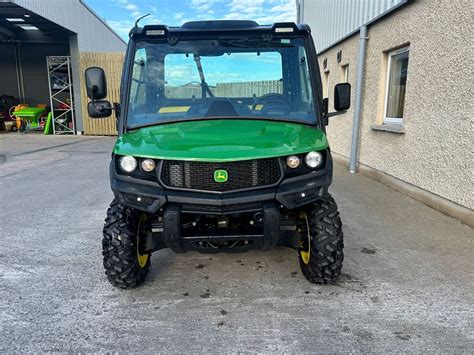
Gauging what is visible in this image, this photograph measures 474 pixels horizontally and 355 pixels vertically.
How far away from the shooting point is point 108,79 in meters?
17.2

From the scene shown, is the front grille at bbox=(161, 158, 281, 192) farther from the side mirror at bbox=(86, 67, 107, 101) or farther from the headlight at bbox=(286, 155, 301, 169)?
the side mirror at bbox=(86, 67, 107, 101)

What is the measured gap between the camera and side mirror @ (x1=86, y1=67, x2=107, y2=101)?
3.24 m

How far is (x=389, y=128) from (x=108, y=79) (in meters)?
14.6

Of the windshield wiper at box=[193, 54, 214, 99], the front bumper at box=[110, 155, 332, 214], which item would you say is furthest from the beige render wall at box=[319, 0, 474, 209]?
the windshield wiper at box=[193, 54, 214, 99]

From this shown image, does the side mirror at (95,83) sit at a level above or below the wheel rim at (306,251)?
above

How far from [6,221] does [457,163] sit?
6.19 m

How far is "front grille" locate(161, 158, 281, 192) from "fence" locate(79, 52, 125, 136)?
15177mm

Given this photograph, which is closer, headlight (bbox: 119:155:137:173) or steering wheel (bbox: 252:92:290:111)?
headlight (bbox: 119:155:137:173)

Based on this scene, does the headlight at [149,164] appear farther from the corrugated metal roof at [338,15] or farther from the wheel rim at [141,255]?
the corrugated metal roof at [338,15]

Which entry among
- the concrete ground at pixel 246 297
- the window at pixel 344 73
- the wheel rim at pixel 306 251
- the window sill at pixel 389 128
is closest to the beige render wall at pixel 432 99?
the window sill at pixel 389 128

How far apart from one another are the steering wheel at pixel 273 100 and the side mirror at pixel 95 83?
4.70ft

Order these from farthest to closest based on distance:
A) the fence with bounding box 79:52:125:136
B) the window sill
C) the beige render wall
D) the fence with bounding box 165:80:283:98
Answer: the fence with bounding box 79:52:125:136, the window sill, the beige render wall, the fence with bounding box 165:80:283:98

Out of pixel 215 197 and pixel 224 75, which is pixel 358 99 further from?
pixel 215 197

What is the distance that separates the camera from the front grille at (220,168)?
2594 millimetres
